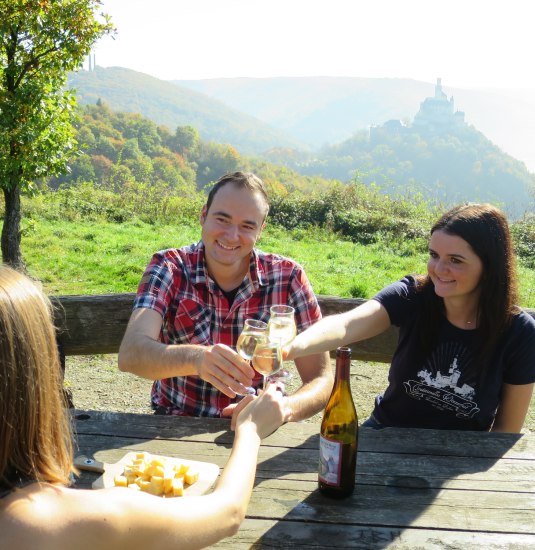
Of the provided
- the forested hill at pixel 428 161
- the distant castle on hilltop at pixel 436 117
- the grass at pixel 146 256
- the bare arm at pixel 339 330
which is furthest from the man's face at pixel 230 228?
the distant castle on hilltop at pixel 436 117

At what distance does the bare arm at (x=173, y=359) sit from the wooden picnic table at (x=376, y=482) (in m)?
0.21

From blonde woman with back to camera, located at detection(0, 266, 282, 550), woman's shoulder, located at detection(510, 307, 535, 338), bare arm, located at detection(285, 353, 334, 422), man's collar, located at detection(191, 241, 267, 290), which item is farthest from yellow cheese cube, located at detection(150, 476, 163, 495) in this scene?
woman's shoulder, located at detection(510, 307, 535, 338)

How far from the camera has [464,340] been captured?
2684 mm

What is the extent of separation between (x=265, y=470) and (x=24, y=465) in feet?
3.23

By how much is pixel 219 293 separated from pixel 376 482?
1.27 meters

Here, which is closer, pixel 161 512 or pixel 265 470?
pixel 161 512

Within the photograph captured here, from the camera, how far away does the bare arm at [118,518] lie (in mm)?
1108

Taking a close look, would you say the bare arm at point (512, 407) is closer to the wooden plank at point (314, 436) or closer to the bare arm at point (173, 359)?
the wooden plank at point (314, 436)

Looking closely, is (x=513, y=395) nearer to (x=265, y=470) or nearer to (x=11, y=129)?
(x=265, y=470)

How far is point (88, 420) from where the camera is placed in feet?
7.72

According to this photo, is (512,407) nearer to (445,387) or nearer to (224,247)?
(445,387)

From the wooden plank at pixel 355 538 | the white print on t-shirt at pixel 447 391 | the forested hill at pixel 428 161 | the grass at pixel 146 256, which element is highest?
the forested hill at pixel 428 161

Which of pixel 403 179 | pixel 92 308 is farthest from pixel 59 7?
pixel 403 179

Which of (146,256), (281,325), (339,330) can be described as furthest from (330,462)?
(146,256)
